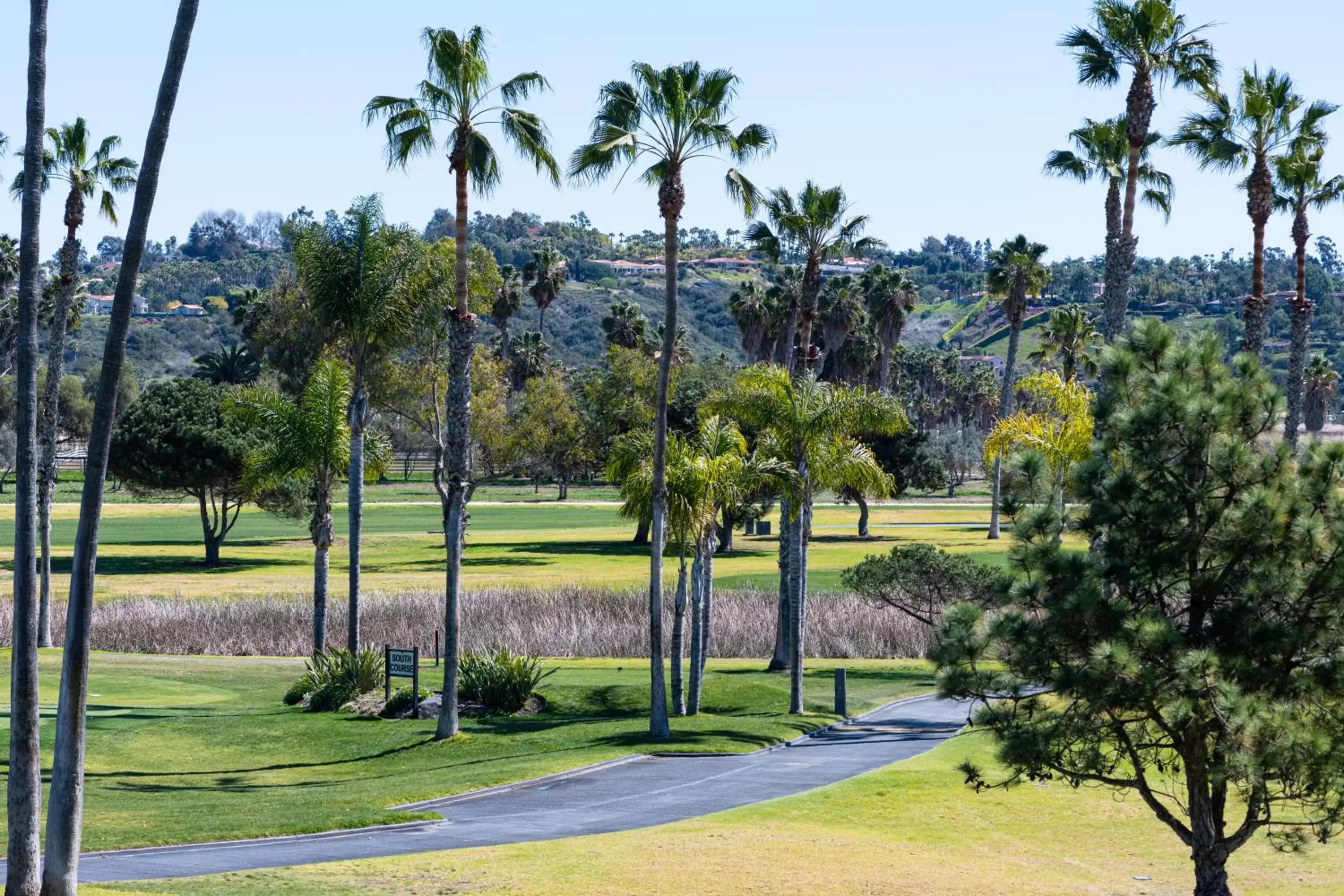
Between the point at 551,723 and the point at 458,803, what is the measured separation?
9273mm

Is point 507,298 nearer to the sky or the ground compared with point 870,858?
nearer to the sky

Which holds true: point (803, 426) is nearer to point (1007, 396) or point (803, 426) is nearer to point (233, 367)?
point (1007, 396)

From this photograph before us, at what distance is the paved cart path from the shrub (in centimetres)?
736

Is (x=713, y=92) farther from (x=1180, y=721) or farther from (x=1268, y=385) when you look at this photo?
(x=1180, y=721)

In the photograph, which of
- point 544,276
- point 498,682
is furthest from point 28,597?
point 544,276

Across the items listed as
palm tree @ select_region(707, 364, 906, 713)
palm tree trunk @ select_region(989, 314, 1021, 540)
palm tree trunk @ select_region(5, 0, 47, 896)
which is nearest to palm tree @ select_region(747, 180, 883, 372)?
palm tree @ select_region(707, 364, 906, 713)

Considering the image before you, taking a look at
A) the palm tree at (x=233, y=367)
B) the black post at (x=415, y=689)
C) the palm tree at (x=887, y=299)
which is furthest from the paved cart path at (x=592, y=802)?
the palm tree at (x=233, y=367)

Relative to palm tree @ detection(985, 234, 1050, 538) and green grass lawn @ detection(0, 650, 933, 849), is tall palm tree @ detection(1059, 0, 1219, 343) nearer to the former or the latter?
green grass lawn @ detection(0, 650, 933, 849)

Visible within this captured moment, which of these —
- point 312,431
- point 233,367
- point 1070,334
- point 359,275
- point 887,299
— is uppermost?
point 887,299

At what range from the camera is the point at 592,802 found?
2445 centimetres

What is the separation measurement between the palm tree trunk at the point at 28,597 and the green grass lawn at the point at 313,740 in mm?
5779

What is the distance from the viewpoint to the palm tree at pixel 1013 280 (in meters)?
86.6

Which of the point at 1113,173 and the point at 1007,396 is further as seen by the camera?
the point at 1007,396

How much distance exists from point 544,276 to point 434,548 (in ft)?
157
